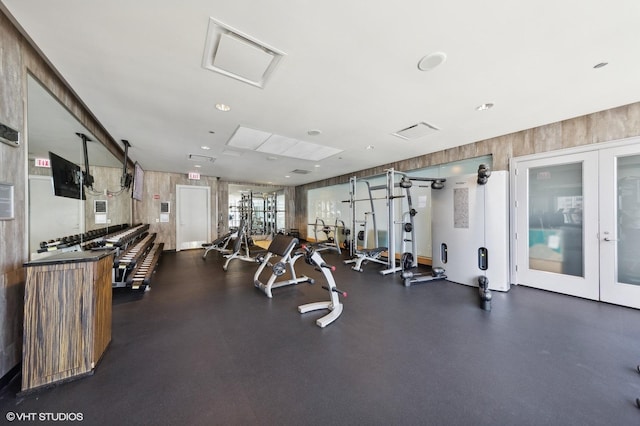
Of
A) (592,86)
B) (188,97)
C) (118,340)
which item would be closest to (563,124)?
(592,86)

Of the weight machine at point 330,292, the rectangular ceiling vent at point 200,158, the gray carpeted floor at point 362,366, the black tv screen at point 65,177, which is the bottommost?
the gray carpeted floor at point 362,366

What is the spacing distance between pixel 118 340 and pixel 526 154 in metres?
6.21

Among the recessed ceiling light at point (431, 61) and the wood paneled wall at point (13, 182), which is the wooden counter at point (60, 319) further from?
the recessed ceiling light at point (431, 61)

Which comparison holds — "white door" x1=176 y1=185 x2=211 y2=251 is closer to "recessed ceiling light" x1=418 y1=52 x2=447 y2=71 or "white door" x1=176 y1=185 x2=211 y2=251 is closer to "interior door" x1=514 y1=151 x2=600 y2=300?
"recessed ceiling light" x1=418 y1=52 x2=447 y2=71

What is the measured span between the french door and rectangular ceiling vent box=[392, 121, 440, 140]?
1.65m

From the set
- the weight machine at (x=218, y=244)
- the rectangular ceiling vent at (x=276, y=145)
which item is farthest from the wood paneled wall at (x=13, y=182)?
the weight machine at (x=218, y=244)

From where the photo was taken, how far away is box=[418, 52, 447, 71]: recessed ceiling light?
2.01 meters

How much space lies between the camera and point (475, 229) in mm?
3906

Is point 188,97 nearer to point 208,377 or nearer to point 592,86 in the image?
point 208,377

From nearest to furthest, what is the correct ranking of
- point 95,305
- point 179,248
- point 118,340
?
1. point 95,305
2. point 118,340
3. point 179,248

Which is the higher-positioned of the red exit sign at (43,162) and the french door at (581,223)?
the red exit sign at (43,162)

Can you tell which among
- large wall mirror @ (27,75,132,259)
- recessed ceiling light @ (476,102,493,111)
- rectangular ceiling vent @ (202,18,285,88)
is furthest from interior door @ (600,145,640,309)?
large wall mirror @ (27,75,132,259)

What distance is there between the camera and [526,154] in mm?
3875

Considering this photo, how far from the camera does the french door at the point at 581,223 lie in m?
3.05
